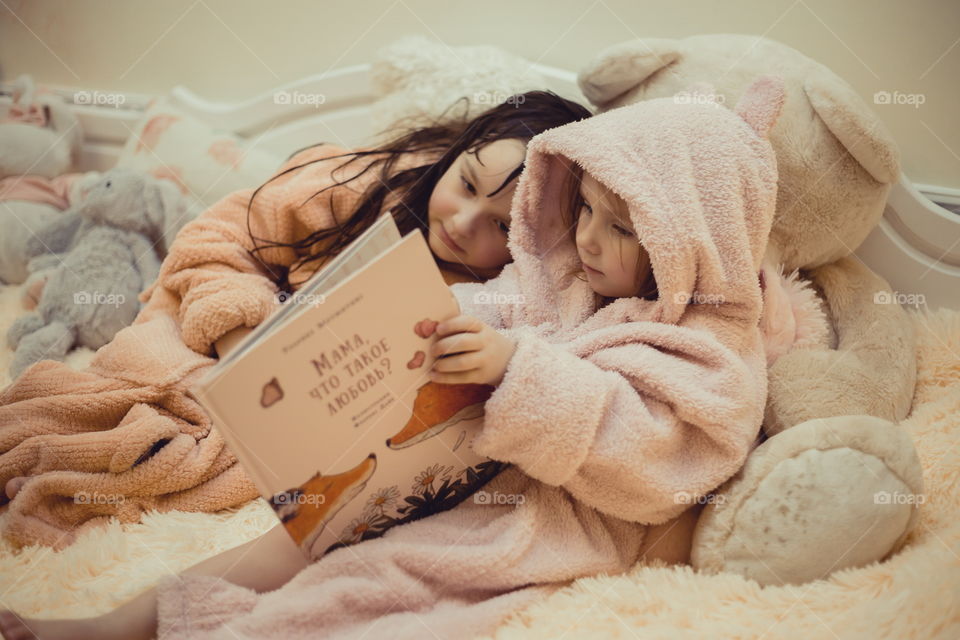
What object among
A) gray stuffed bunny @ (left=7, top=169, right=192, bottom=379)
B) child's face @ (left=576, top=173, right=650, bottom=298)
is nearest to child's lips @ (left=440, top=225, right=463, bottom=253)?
child's face @ (left=576, top=173, right=650, bottom=298)

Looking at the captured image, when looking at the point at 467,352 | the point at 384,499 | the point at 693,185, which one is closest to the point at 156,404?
the point at 384,499

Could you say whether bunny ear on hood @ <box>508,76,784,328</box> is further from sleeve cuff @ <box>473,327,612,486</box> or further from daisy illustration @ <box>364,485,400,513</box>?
daisy illustration @ <box>364,485,400,513</box>

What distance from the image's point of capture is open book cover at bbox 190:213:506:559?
2.10 ft

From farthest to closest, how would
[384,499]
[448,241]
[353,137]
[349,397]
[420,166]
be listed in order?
[353,137], [420,166], [448,241], [384,499], [349,397]

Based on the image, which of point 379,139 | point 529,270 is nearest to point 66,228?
point 379,139

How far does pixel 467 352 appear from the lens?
0.74 metres

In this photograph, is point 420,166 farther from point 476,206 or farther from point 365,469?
point 365,469

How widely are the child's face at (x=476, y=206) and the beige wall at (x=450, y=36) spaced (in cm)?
48

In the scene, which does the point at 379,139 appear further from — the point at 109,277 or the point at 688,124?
the point at 688,124

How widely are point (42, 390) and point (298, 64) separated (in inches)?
42.1

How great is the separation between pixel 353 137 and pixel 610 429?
3.83 feet

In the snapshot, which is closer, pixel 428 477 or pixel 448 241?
pixel 428 477

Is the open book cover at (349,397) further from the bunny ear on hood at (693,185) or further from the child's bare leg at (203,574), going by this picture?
the bunny ear on hood at (693,185)

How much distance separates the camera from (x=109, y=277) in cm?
137
